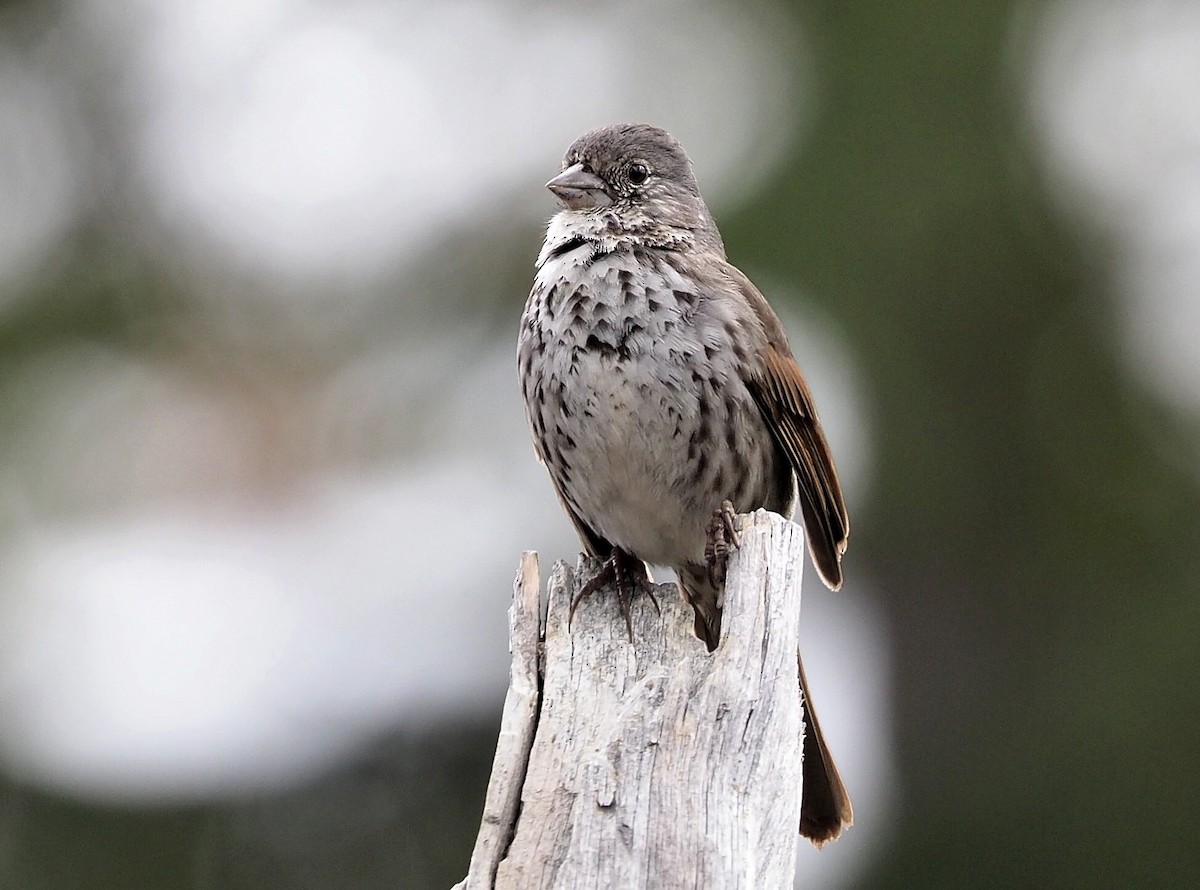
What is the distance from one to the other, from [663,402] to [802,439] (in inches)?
20.4

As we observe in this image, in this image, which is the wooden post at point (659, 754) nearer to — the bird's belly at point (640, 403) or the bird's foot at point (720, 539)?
the bird's foot at point (720, 539)

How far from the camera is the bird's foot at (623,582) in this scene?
357 cm

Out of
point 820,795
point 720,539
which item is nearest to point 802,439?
point 720,539

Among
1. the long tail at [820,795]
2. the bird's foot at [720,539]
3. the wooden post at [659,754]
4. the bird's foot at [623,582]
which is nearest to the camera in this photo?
the wooden post at [659,754]

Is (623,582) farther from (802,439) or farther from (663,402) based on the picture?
(802,439)

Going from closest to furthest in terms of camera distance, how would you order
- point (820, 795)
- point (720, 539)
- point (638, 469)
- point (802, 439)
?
point (720, 539) < point (820, 795) < point (638, 469) < point (802, 439)

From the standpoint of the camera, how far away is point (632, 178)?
4.70 meters

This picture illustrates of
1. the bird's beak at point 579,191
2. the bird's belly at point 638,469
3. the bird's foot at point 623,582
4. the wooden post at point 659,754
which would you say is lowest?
the wooden post at point 659,754

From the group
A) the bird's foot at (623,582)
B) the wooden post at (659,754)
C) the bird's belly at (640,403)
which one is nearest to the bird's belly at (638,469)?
the bird's belly at (640,403)

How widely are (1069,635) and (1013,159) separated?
81.6 inches

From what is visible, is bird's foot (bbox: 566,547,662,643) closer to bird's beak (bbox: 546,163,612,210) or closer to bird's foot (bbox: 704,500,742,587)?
bird's foot (bbox: 704,500,742,587)

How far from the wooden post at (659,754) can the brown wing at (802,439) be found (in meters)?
1.03

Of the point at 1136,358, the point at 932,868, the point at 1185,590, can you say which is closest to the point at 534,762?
the point at 932,868

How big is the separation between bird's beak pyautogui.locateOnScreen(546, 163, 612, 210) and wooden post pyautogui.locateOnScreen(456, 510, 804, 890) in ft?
4.85
